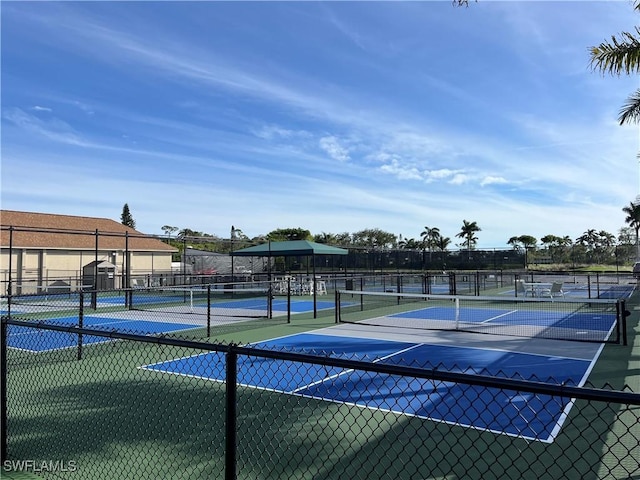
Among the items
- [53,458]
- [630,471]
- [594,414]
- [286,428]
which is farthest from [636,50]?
[53,458]

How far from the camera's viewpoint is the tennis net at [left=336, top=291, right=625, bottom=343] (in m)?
12.0

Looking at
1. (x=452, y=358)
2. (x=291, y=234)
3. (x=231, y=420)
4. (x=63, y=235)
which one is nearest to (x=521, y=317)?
(x=452, y=358)

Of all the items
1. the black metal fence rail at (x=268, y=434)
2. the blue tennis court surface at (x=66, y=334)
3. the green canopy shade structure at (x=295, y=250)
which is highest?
the green canopy shade structure at (x=295, y=250)

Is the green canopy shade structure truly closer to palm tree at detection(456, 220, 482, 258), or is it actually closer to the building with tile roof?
the building with tile roof

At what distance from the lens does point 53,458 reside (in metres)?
4.74

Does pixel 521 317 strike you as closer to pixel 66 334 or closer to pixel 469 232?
pixel 66 334

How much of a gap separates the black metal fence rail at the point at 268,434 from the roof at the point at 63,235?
2605 cm

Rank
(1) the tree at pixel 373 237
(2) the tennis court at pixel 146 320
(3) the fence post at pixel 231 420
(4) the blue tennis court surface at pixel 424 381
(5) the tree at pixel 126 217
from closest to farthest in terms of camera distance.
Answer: (3) the fence post at pixel 231 420 → (4) the blue tennis court surface at pixel 424 381 → (2) the tennis court at pixel 146 320 → (1) the tree at pixel 373 237 → (5) the tree at pixel 126 217

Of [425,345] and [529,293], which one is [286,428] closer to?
[425,345]

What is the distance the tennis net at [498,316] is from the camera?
12.0m

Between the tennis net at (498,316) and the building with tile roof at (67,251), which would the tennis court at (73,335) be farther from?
the building with tile roof at (67,251)

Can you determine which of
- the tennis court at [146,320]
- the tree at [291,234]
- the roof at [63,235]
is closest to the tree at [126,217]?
the tree at [291,234]

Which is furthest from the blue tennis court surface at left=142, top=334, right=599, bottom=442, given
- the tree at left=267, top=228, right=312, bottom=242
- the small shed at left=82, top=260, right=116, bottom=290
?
the tree at left=267, top=228, right=312, bottom=242

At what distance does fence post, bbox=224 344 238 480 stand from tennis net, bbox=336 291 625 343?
907 cm
